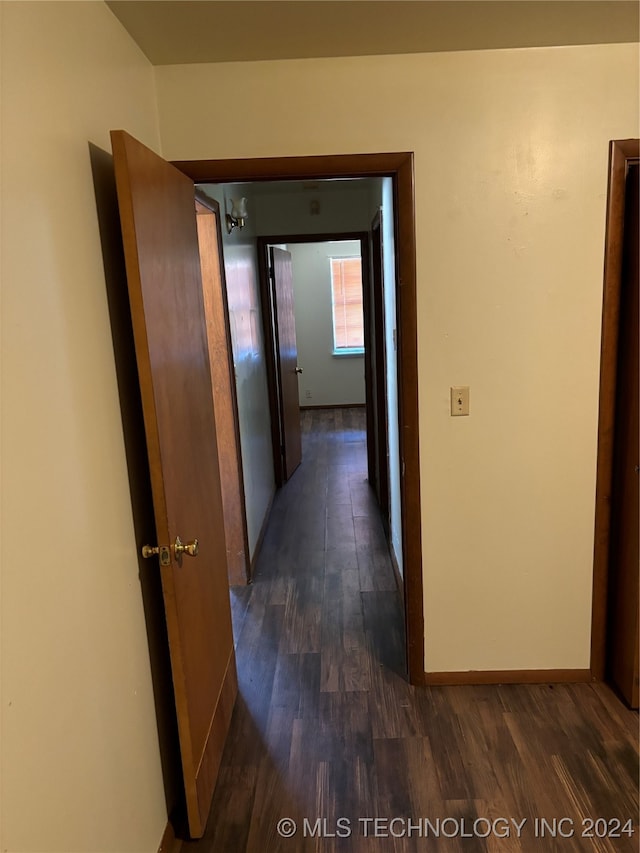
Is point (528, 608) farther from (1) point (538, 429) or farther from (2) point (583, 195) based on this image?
(2) point (583, 195)

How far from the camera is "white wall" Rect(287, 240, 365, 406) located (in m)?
7.34

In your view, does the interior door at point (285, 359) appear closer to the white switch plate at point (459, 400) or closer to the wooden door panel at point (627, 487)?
the white switch plate at point (459, 400)

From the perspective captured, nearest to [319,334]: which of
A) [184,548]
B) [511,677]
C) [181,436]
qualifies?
[511,677]

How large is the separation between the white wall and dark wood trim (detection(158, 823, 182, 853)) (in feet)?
20.5

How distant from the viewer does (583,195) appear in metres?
1.95

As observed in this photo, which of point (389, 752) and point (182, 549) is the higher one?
point (182, 549)

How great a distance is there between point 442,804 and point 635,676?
2.85 ft

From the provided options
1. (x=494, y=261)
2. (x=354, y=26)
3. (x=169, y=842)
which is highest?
(x=354, y=26)

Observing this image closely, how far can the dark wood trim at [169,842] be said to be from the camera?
64.9 inches

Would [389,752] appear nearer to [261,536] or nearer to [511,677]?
[511,677]

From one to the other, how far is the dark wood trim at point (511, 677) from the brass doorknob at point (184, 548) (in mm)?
1233

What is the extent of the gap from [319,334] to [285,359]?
8.75 feet

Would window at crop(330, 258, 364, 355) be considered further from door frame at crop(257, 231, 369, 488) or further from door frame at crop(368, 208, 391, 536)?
A: door frame at crop(368, 208, 391, 536)

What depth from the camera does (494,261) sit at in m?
1.99
